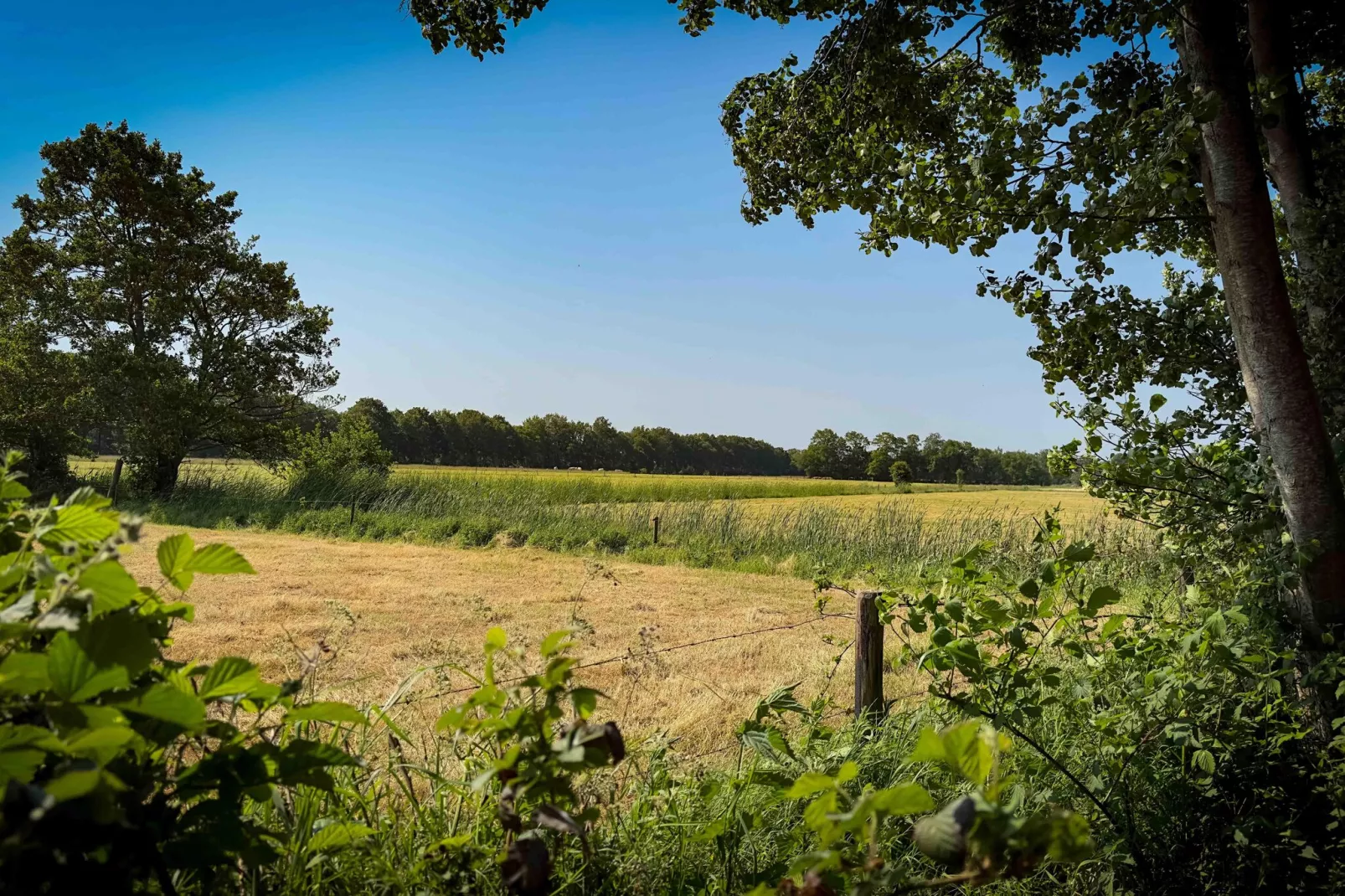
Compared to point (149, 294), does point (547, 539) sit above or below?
below

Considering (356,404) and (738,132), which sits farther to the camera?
(356,404)

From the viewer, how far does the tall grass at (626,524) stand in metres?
13.0

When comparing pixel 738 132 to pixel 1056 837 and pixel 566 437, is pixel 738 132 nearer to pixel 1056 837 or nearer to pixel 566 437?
pixel 1056 837

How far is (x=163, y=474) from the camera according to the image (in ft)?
62.5

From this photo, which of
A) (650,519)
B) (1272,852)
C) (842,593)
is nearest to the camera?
(1272,852)

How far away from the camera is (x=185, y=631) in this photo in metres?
6.11

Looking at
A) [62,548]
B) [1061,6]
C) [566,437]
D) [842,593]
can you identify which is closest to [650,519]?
[842,593]

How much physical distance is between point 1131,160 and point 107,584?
3372 millimetres

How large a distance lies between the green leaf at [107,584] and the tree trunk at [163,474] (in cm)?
2226

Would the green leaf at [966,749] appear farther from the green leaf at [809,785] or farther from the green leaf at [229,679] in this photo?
the green leaf at [229,679]

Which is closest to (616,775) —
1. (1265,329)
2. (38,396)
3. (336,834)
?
(336,834)

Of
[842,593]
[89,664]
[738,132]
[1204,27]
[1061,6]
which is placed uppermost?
[1061,6]

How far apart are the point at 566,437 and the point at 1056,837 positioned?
295 feet

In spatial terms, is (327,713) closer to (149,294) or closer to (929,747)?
(929,747)
